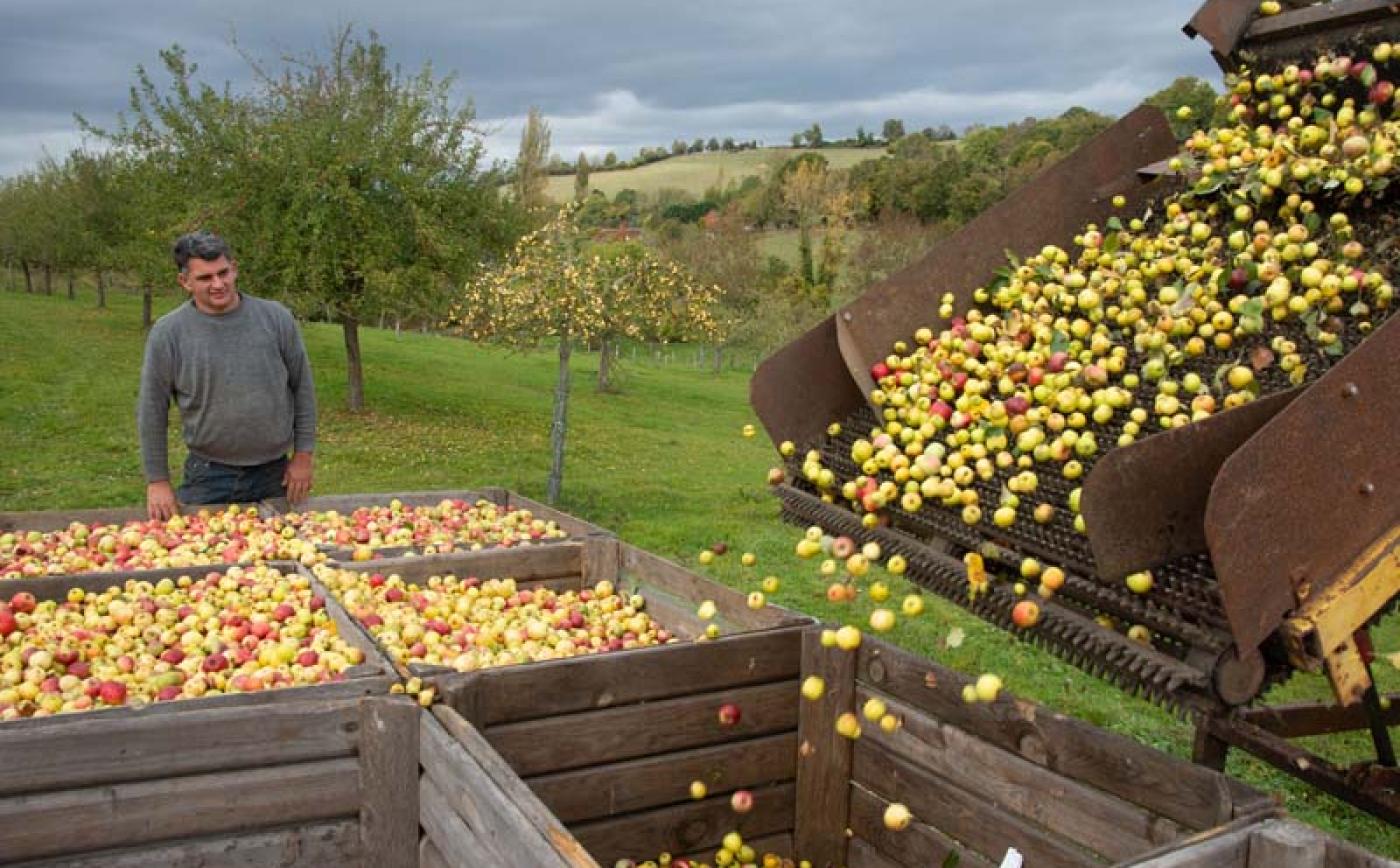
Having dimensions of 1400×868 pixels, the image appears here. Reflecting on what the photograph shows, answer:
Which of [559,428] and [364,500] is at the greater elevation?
[364,500]

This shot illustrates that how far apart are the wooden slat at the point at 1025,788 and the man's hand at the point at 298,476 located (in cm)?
405

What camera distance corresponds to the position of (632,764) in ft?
13.0

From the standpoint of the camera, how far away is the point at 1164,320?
10.9ft

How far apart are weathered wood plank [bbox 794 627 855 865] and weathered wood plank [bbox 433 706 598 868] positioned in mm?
1383

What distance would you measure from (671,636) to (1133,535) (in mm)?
3026

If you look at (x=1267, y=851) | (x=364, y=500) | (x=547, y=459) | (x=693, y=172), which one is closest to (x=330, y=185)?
(x=547, y=459)

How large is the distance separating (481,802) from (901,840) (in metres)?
1.67

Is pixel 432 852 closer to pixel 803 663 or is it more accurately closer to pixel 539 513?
pixel 803 663

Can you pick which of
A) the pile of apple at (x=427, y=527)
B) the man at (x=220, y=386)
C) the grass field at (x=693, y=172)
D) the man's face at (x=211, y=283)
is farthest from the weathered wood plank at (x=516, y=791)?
the grass field at (x=693, y=172)

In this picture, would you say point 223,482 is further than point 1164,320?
Yes

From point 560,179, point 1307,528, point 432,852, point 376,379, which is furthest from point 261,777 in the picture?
point 560,179

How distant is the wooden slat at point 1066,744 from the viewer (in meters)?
2.74

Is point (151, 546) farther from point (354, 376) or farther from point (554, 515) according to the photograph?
point (354, 376)

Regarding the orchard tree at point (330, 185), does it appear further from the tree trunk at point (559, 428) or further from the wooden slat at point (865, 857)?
the wooden slat at point (865, 857)
